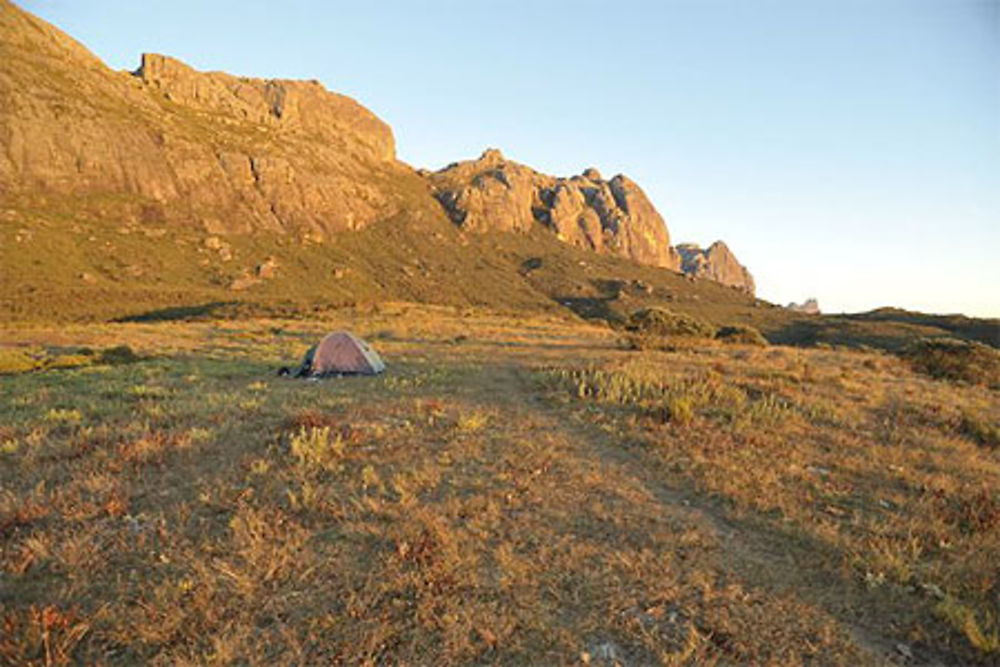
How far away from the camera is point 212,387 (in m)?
13.0

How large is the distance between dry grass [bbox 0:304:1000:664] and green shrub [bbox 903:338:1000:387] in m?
11.7

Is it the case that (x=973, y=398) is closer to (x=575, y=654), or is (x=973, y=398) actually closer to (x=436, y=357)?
(x=575, y=654)

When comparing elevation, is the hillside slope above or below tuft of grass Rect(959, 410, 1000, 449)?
above

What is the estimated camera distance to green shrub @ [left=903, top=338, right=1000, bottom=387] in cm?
1783

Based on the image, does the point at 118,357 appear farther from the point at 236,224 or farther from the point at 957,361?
the point at 236,224

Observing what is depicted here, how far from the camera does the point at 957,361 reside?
19062 millimetres

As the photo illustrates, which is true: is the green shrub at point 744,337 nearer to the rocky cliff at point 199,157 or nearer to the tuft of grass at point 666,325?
the tuft of grass at point 666,325

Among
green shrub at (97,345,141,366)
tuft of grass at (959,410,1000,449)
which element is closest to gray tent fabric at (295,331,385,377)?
green shrub at (97,345,141,366)

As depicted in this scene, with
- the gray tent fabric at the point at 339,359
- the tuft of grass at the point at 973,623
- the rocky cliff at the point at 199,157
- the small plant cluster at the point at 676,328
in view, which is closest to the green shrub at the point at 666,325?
the small plant cluster at the point at 676,328

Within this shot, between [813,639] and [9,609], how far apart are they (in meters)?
6.73

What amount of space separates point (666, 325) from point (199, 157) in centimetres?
12739

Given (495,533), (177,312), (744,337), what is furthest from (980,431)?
(177,312)

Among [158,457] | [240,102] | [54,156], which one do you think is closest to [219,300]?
[54,156]

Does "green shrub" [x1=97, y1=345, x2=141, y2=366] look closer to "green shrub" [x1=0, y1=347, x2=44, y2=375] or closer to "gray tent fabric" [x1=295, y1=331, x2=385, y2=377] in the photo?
"green shrub" [x1=0, y1=347, x2=44, y2=375]
